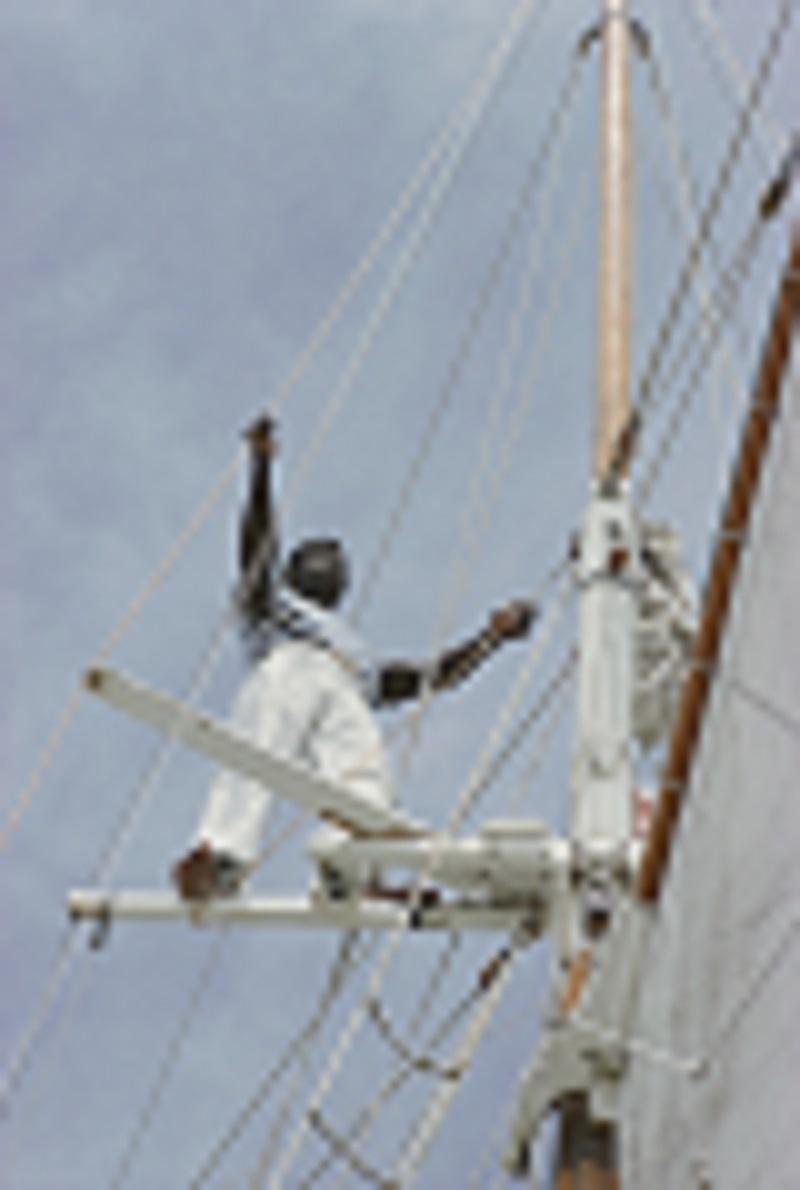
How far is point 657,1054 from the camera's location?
14.5ft

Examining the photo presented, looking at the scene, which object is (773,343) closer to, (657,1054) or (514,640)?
(657,1054)

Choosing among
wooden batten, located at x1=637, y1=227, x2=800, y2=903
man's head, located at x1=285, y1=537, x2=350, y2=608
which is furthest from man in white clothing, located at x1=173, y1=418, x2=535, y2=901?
wooden batten, located at x1=637, y1=227, x2=800, y2=903

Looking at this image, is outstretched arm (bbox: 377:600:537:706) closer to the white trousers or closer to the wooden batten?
the white trousers

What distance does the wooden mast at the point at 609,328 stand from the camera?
560 cm

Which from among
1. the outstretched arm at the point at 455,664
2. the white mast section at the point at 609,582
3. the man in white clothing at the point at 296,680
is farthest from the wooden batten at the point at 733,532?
the outstretched arm at the point at 455,664

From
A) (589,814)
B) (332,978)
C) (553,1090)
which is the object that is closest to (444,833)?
(589,814)

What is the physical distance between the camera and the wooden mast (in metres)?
5.60

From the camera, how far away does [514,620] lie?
745cm

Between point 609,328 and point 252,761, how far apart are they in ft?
8.84

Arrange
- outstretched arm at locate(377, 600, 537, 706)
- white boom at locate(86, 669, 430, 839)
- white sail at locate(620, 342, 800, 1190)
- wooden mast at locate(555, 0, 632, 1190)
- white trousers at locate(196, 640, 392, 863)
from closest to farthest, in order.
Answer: white sail at locate(620, 342, 800, 1190) → wooden mast at locate(555, 0, 632, 1190) → white boom at locate(86, 669, 430, 839) → white trousers at locate(196, 640, 392, 863) → outstretched arm at locate(377, 600, 537, 706)

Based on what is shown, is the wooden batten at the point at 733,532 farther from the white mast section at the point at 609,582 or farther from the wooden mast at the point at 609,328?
the white mast section at the point at 609,582

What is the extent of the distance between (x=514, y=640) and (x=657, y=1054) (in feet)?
10.6

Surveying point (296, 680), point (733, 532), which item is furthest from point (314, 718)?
point (733, 532)

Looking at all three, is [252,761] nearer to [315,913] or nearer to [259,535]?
[315,913]
